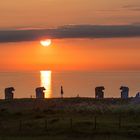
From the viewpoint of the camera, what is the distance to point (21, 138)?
5250 cm

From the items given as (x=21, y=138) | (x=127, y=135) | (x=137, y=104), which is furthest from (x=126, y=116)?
(x=21, y=138)

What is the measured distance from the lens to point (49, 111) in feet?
236

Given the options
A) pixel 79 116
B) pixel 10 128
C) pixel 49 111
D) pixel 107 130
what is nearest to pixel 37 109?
pixel 49 111

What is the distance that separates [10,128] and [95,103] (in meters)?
20.9

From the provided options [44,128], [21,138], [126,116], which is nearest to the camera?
[21,138]

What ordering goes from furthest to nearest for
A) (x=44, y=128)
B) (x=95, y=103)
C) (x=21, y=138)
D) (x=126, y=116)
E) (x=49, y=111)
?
1. (x=95, y=103)
2. (x=49, y=111)
3. (x=126, y=116)
4. (x=44, y=128)
5. (x=21, y=138)

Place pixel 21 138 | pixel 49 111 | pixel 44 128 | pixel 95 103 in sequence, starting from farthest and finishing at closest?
pixel 95 103 < pixel 49 111 < pixel 44 128 < pixel 21 138

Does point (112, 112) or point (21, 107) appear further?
point (21, 107)

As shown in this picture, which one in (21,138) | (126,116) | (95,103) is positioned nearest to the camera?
(21,138)

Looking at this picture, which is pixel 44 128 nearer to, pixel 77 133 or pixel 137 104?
pixel 77 133

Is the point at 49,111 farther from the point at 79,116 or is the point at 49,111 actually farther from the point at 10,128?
the point at 10,128

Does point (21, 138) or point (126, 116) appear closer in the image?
point (21, 138)

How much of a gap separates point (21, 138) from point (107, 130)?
771 cm

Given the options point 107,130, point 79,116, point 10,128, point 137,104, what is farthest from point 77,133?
point 137,104
